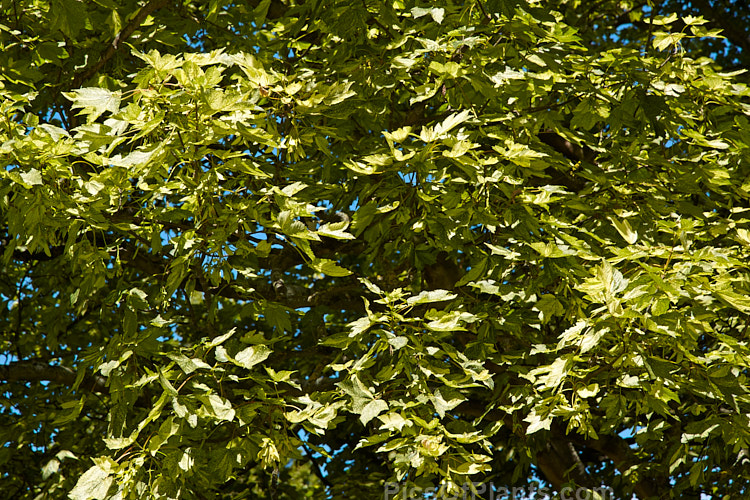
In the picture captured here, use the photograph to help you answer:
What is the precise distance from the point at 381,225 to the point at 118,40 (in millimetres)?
1784

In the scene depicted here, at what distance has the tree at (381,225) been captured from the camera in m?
3.20

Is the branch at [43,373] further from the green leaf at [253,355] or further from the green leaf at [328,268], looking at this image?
the green leaf at [328,268]

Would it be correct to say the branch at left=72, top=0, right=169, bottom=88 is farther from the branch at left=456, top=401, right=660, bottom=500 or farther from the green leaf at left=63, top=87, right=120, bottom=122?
the branch at left=456, top=401, right=660, bottom=500

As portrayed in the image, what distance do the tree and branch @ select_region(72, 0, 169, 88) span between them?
0.02 metres

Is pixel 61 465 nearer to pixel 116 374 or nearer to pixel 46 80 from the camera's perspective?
pixel 116 374

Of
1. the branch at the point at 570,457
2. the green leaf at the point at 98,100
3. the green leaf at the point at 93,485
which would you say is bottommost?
the branch at the point at 570,457

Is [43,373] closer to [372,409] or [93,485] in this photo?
[93,485]

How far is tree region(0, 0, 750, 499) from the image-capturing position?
3203 mm

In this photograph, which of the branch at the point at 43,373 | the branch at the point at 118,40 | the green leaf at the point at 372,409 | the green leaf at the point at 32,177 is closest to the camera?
the green leaf at the point at 32,177

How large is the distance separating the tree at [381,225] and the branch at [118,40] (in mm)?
21

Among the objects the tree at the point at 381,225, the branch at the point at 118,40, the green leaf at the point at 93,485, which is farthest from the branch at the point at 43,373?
the green leaf at the point at 93,485

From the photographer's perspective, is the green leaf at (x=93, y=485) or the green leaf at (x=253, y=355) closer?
the green leaf at (x=93, y=485)

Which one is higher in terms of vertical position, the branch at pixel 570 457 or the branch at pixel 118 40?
the branch at pixel 118 40

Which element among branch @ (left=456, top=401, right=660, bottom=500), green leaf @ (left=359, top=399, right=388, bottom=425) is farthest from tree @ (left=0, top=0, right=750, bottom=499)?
branch @ (left=456, top=401, right=660, bottom=500)
